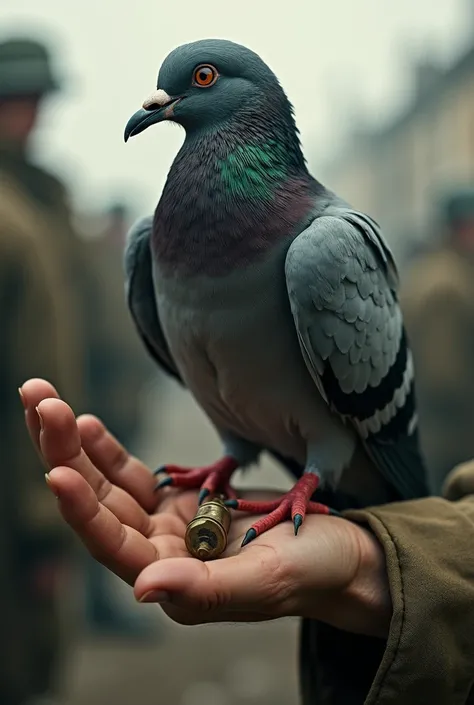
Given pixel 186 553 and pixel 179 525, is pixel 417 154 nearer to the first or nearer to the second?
pixel 179 525

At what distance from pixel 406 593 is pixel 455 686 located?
0.46 ft

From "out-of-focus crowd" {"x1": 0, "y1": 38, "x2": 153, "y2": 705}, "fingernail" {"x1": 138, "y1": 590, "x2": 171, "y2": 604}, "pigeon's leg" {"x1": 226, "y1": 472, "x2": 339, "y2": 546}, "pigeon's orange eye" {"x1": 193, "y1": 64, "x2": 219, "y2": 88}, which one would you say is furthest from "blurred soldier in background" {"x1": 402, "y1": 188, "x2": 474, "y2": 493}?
"fingernail" {"x1": 138, "y1": 590, "x2": 171, "y2": 604}

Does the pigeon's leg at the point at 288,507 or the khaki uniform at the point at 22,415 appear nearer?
the pigeon's leg at the point at 288,507

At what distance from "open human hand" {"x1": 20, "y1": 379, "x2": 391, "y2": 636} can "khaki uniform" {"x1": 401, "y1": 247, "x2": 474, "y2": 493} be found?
1.90 metres

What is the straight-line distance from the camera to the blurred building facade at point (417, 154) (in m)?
2.99

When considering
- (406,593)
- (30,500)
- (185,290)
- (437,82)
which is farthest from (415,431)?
(437,82)

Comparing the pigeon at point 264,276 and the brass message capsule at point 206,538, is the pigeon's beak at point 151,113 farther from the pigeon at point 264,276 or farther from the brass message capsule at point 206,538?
the brass message capsule at point 206,538

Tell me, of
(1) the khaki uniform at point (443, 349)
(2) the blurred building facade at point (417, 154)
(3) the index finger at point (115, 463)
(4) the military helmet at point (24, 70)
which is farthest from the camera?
(2) the blurred building facade at point (417, 154)

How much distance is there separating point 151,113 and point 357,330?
38 cm

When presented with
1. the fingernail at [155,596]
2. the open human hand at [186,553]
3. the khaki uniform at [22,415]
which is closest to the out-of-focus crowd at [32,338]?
the khaki uniform at [22,415]

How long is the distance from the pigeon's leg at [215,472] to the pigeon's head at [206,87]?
51 cm

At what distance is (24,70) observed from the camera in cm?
245

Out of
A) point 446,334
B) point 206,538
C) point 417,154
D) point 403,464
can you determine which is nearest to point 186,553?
point 206,538

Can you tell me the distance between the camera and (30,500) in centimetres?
222
